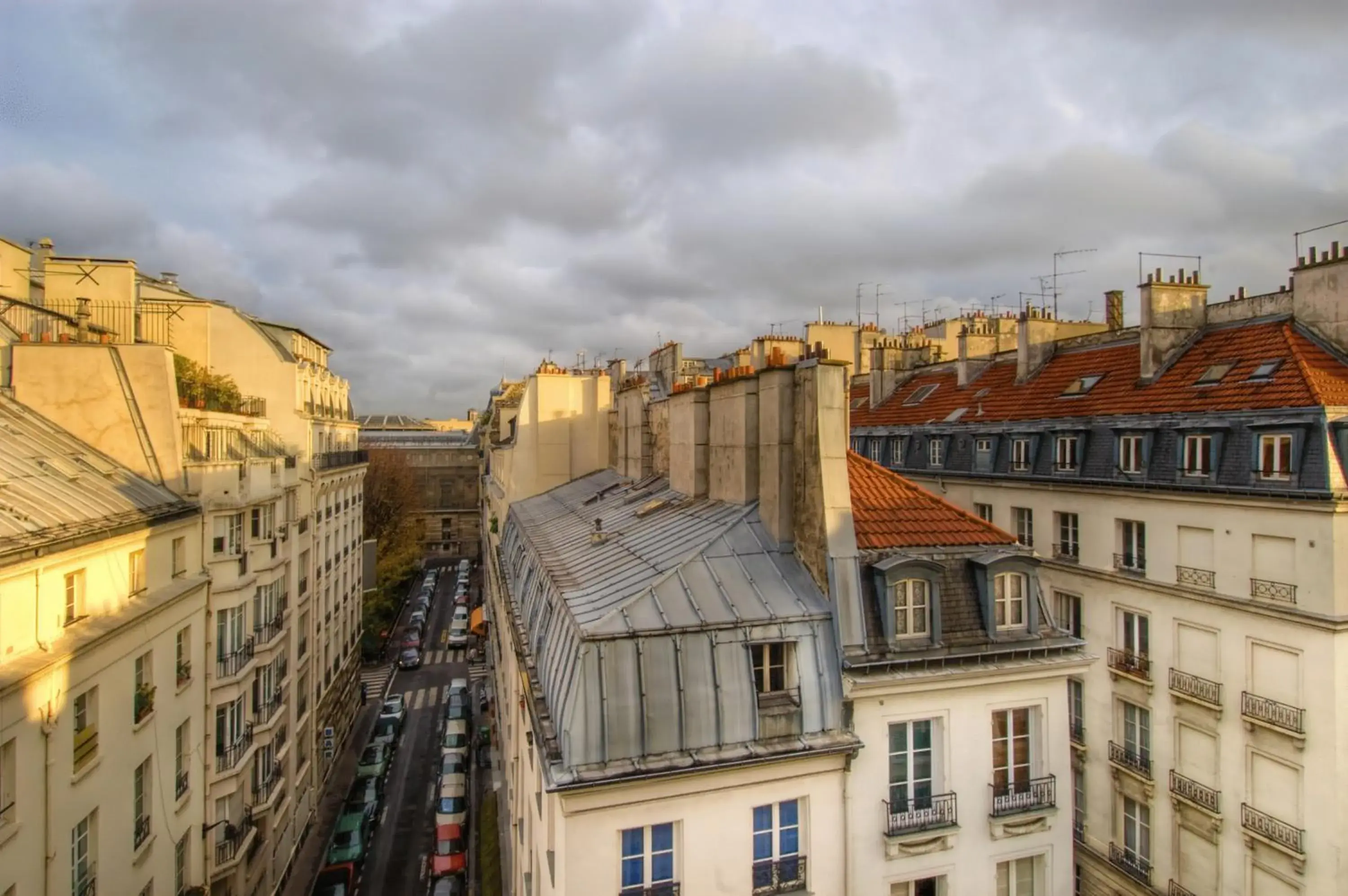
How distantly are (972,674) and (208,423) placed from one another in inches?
883

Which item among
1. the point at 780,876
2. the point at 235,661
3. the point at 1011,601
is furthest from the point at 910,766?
the point at 235,661

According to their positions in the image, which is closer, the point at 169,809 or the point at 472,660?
the point at 169,809

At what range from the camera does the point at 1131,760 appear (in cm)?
2366

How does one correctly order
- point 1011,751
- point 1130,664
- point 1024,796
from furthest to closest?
point 1130,664
point 1011,751
point 1024,796

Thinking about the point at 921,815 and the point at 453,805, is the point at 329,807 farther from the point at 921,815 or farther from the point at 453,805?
the point at 921,815

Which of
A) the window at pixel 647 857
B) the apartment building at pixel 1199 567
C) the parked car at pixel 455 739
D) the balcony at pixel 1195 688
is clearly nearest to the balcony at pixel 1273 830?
the apartment building at pixel 1199 567

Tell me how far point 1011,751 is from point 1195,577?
1204cm

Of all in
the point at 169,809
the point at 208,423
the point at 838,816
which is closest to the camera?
the point at 838,816

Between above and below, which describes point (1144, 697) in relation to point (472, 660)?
above

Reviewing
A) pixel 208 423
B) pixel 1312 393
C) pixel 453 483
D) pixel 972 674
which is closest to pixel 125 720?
pixel 208 423

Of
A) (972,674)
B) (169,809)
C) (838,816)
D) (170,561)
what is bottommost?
(169,809)

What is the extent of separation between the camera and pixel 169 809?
63.6ft

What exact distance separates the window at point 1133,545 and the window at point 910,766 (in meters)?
14.4

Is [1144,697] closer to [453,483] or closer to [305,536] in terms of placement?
[305,536]
